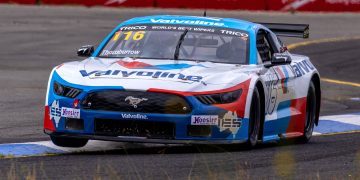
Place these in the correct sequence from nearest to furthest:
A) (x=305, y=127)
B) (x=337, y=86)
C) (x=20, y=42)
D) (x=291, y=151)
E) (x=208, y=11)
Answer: (x=291, y=151)
(x=305, y=127)
(x=337, y=86)
(x=20, y=42)
(x=208, y=11)

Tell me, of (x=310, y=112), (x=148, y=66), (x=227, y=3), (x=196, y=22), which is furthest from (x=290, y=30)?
(x=227, y=3)

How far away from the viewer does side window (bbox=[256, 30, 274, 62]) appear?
11.6m

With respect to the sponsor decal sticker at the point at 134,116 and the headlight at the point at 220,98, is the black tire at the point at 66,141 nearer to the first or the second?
the sponsor decal sticker at the point at 134,116

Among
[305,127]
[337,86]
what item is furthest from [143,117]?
[337,86]

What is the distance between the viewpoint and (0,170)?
8367 millimetres

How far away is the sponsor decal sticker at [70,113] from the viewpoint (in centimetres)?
991

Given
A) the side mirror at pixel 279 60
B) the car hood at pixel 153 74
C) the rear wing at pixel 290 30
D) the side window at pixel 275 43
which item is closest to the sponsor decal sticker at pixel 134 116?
the car hood at pixel 153 74

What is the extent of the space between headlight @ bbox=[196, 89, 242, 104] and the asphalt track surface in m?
0.43

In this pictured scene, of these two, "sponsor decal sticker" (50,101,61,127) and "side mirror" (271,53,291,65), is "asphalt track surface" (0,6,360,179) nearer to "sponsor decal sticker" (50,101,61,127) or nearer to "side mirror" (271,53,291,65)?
"sponsor decal sticker" (50,101,61,127)

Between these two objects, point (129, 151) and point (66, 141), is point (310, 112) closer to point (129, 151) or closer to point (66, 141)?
point (129, 151)

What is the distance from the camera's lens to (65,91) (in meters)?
10.1

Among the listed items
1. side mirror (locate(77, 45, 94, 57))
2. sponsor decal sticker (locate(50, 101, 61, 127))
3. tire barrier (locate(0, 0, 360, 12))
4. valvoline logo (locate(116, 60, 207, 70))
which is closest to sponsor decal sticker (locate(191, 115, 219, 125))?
valvoline logo (locate(116, 60, 207, 70))

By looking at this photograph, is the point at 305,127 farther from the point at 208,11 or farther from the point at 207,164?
the point at 208,11

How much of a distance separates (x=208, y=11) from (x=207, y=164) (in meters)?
27.9
